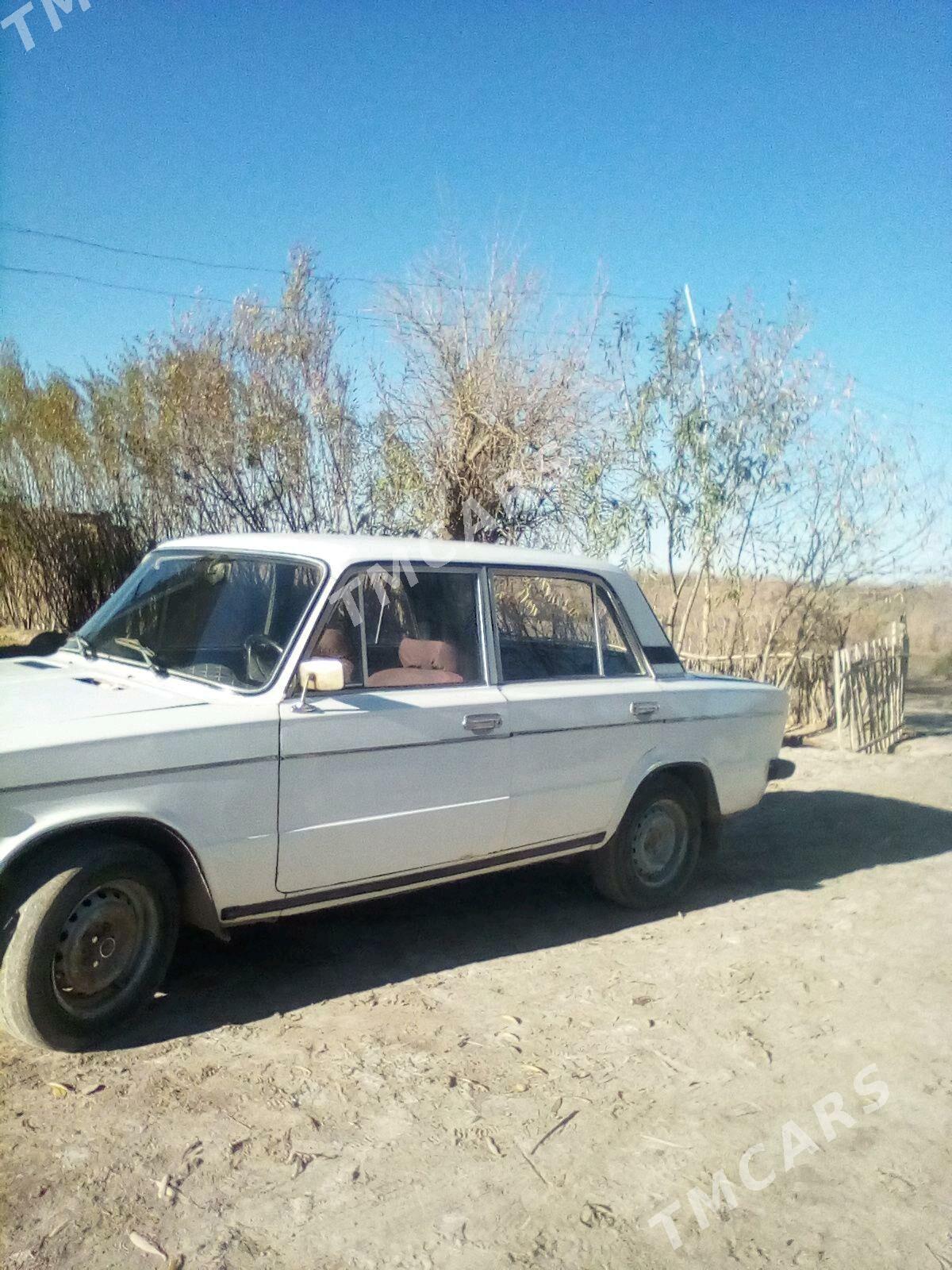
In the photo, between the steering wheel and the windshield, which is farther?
the windshield

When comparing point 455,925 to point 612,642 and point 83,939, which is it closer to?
point 612,642

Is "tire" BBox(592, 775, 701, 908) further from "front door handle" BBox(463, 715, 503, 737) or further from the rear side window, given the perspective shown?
"front door handle" BBox(463, 715, 503, 737)

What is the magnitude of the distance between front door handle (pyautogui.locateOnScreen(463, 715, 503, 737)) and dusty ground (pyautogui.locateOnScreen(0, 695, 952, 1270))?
1.03m

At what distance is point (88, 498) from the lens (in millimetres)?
12469

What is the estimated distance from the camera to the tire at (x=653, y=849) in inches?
213

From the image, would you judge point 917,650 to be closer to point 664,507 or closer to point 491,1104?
point 664,507

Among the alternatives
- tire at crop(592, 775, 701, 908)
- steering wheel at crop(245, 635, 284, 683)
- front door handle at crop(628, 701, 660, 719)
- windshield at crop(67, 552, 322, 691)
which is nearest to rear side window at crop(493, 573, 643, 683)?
front door handle at crop(628, 701, 660, 719)

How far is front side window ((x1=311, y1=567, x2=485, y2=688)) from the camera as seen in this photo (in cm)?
438

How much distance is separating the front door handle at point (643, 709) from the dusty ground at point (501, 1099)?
1.07 metres

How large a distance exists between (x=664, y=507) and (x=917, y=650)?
51.3 ft

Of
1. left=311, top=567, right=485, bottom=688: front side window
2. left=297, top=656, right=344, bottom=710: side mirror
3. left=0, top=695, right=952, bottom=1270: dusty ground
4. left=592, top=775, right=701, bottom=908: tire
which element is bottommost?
left=0, top=695, right=952, bottom=1270: dusty ground

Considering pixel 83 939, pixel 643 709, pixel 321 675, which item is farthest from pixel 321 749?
pixel 643 709

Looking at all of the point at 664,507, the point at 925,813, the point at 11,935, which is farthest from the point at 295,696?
the point at 664,507

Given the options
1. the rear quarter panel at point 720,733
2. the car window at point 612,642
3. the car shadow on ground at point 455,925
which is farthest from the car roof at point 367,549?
the car shadow on ground at point 455,925
